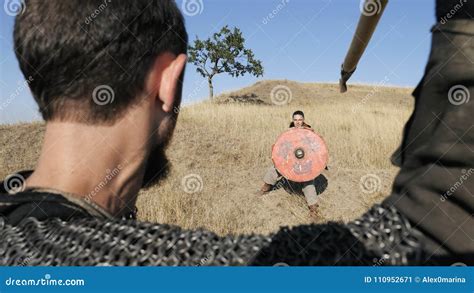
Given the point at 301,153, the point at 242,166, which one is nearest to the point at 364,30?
the point at 301,153

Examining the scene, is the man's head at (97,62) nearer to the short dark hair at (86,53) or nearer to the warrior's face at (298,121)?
the short dark hair at (86,53)

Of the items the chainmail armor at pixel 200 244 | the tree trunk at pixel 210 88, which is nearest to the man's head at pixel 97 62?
the chainmail armor at pixel 200 244

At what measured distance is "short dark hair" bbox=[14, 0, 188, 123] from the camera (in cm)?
129

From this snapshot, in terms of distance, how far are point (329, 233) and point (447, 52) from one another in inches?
18.8

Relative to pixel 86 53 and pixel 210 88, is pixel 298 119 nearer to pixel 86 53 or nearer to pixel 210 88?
pixel 86 53

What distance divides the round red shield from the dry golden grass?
0.66 meters

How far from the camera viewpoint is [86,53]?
1301 millimetres

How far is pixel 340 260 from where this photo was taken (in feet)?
3.28

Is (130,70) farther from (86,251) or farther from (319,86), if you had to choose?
(319,86)

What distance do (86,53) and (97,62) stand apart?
0.04m

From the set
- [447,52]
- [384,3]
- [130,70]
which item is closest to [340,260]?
[447,52]

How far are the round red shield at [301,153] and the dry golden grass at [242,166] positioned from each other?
66 centimetres

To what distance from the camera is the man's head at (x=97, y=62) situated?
4.24ft

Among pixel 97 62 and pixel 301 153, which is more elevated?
pixel 97 62
